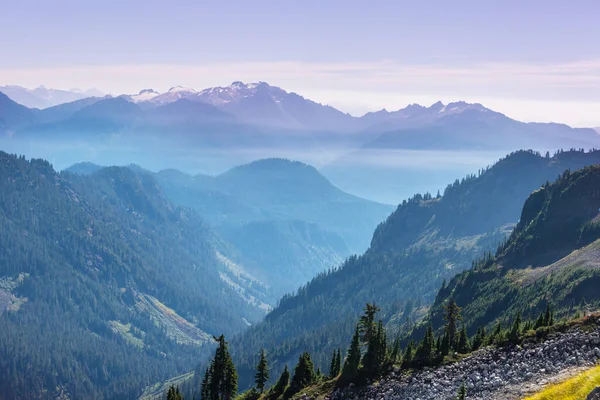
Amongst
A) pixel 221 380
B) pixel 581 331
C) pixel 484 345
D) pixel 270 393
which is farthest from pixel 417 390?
pixel 221 380

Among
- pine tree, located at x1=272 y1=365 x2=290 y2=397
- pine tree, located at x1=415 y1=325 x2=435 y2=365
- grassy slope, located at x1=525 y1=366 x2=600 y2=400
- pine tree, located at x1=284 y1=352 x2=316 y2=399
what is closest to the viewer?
grassy slope, located at x1=525 y1=366 x2=600 y2=400

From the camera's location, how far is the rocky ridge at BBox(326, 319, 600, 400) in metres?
83.3

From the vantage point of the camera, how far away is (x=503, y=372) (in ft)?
291

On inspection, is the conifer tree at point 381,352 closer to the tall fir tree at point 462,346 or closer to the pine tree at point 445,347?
the pine tree at point 445,347

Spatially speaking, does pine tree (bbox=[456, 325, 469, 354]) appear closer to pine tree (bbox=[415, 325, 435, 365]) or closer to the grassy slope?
pine tree (bbox=[415, 325, 435, 365])

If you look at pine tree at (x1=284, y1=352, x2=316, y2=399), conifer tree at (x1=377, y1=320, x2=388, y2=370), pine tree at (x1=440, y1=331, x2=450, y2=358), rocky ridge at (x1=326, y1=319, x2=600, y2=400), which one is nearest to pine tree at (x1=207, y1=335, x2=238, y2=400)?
pine tree at (x1=284, y1=352, x2=316, y2=399)

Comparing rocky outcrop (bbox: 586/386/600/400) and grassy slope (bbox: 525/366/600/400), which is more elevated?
rocky outcrop (bbox: 586/386/600/400)

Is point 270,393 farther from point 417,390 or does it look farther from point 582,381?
point 582,381

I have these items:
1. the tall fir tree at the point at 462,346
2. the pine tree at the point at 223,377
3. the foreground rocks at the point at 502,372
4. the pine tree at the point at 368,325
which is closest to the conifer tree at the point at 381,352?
Answer: the pine tree at the point at 368,325

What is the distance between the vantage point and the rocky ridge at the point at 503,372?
8331 cm

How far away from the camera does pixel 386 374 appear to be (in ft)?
336

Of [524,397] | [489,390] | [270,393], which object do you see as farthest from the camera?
[270,393]

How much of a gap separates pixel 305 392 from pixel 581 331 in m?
48.1

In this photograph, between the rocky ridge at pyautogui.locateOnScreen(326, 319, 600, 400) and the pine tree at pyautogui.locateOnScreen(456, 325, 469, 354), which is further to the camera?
the pine tree at pyautogui.locateOnScreen(456, 325, 469, 354)
